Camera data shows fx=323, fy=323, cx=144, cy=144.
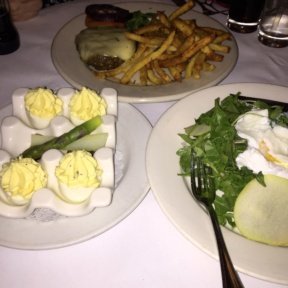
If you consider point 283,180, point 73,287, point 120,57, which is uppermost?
point 283,180

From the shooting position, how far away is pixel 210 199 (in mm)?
1340

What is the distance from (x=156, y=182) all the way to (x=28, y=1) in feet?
6.83

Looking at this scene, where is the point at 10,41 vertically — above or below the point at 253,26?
below

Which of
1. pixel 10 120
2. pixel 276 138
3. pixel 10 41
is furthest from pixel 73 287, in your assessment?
pixel 10 41

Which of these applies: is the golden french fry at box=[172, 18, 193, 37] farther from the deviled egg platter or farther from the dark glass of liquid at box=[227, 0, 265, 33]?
the deviled egg platter

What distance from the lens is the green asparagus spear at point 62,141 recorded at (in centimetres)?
147

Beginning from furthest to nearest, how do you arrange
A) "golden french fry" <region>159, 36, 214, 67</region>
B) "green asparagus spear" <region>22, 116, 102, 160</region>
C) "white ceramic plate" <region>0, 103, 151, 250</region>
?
"golden french fry" <region>159, 36, 214, 67</region> → "green asparagus spear" <region>22, 116, 102, 160</region> → "white ceramic plate" <region>0, 103, 151, 250</region>

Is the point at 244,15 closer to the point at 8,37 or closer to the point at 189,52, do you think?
the point at 189,52

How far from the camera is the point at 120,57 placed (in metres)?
2.23

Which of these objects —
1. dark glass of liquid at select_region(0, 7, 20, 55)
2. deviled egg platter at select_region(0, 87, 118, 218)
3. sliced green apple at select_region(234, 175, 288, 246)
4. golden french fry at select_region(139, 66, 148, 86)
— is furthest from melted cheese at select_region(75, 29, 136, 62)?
sliced green apple at select_region(234, 175, 288, 246)

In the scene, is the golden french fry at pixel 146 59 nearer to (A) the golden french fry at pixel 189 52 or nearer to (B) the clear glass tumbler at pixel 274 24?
(A) the golden french fry at pixel 189 52

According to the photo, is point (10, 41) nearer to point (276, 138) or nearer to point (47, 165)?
point (47, 165)

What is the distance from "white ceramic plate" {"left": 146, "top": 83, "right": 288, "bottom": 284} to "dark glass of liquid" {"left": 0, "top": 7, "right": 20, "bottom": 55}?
1404 millimetres

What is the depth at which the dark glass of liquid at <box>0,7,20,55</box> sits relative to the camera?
2.25m
